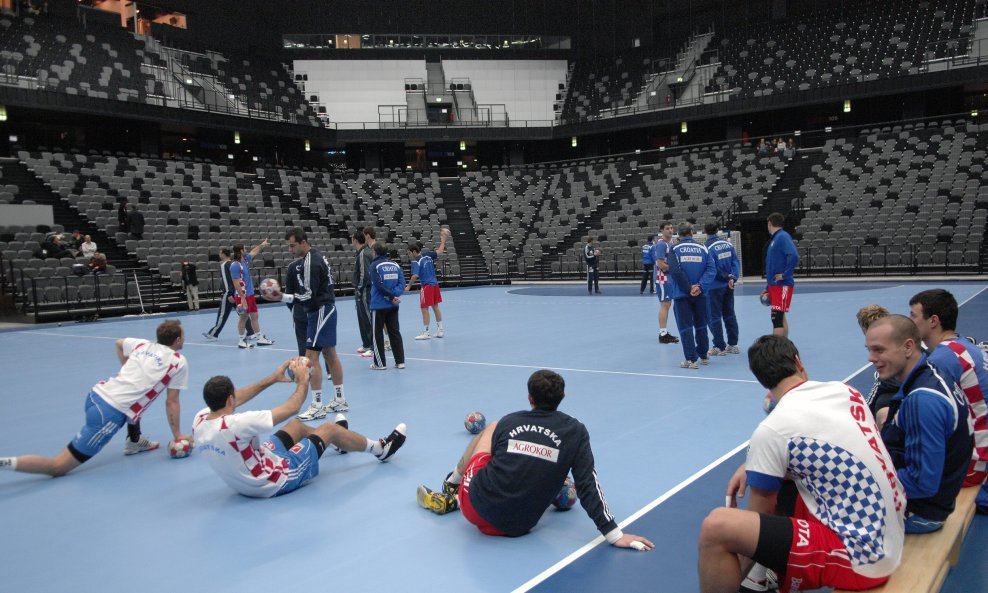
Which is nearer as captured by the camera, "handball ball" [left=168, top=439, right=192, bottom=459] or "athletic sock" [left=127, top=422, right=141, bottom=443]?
"handball ball" [left=168, top=439, right=192, bottom=459]

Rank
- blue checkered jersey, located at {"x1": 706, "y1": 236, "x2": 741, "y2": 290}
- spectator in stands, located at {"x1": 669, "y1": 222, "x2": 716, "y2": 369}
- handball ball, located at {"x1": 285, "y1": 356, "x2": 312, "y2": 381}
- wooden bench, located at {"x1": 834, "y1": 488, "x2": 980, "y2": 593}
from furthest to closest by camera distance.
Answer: blue checkered jersey, located at {"x1": 706, "y1": 236, "x2": 741, "y2": 290}, spectator in stands, located at {"x1": 669, "y1": 222, "x2": 716, "y2": 369}, handball ball, located at {"x1": 285, "y1": 356, "x2": 312, "y2": 381}, wooden bench, located at {"x1": 834, "y1": 488, "x2": 980, "y2": 593}

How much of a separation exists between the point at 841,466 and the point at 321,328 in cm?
582

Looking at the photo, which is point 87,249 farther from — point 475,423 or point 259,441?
point 259,441

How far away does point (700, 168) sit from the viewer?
3431 centimetres

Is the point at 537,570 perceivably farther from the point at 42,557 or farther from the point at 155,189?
the point at 155,189

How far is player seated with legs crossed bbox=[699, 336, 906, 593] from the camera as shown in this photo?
2.71 meters

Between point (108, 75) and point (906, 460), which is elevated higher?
point (108, 75)

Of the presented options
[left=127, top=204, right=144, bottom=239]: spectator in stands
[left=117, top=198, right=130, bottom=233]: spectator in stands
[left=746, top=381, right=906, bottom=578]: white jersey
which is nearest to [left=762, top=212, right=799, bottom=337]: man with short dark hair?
[left=746, top=381, right=906, bottom=578]: white jersey

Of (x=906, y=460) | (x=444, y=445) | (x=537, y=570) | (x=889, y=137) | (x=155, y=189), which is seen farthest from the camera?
(x=889, y=137)

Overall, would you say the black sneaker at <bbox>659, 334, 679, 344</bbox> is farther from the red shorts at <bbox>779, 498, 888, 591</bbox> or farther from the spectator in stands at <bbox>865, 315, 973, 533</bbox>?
the red shorts at <bbox>779, 498, 888, 591</bbox>

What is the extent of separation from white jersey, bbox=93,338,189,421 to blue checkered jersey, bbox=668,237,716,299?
620cm

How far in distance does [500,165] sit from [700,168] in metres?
14.6

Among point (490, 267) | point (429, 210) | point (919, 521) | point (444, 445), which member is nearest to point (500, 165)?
point (429, 210)

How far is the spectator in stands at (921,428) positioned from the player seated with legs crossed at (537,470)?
1.33 m
